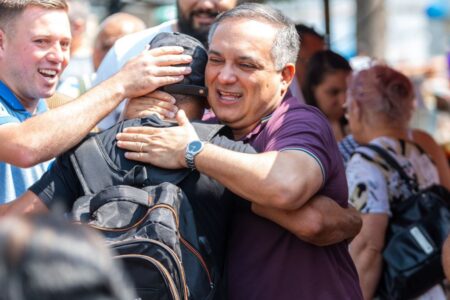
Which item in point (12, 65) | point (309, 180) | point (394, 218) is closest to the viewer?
point (309, 180)

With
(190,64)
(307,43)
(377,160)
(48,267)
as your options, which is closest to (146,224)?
(190,64)

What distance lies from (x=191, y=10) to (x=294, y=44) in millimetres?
1397

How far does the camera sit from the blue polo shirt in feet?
9.82

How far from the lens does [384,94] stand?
4441 millimetres

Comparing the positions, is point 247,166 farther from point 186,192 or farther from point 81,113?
point 81,113

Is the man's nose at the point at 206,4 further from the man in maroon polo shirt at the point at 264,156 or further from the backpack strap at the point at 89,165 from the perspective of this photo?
the backpack strap at the point at 89,165

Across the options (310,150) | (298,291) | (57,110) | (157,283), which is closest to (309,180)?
(310,150)

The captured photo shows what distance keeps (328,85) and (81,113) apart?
3177 mm

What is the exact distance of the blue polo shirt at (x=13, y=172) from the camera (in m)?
2.99

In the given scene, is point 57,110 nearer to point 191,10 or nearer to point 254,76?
point 254,76

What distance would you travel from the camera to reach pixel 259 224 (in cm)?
268

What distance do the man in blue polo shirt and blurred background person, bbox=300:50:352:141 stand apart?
259 cm

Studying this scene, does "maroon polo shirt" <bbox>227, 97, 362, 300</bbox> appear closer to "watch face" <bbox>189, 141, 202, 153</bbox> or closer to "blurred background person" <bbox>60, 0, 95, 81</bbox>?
"watch face" <bbox>189, 141, 202, 153</bbox>

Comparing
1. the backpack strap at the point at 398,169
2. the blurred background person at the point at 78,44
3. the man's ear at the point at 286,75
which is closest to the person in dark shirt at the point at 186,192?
the man's ear at the point at 286,75
